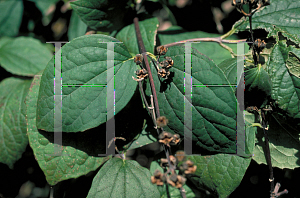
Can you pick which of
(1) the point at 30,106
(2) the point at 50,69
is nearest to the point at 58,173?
(1) the point at 30,106

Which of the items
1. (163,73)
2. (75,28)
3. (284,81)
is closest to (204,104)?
(163,73)

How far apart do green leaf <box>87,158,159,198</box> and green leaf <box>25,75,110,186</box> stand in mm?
89

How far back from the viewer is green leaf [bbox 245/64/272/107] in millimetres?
848

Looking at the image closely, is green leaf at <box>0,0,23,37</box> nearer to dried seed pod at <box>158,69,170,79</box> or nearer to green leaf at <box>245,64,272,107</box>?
dried seed pod at <box>158,69,170,79</box>

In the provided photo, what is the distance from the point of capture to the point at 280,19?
981 millimetres

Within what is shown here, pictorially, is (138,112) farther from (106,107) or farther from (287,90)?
(287,90)

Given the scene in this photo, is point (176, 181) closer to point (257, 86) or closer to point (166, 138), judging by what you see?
point (166, 138)

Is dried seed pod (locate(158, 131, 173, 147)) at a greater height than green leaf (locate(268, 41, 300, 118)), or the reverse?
green leaf (locate(268, 41, 300, 118))

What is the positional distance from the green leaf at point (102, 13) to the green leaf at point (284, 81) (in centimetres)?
66

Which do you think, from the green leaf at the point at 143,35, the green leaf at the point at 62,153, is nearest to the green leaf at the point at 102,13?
the green leaf at the point at 143,35

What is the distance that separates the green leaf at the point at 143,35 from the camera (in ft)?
3.46

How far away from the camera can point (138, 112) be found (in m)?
1.03

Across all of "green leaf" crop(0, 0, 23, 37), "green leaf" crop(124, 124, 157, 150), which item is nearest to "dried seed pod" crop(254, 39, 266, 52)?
"green leaf" crop(124, 124, 157, 150)

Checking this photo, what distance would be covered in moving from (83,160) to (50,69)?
369mm
